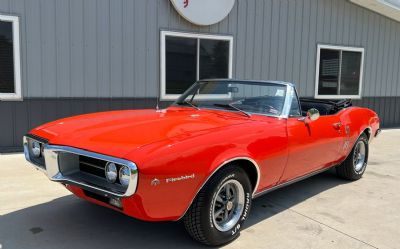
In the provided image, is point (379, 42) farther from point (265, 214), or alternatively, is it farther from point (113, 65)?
point (265, 214)

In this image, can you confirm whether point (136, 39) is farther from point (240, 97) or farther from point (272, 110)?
point (272, 110)

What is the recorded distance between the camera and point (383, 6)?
11195mm

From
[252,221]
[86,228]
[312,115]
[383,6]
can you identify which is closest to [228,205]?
[252,221]

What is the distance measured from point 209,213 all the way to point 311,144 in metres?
1.76

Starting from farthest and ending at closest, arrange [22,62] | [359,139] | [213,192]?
[22,62], [359,139], [213,192]

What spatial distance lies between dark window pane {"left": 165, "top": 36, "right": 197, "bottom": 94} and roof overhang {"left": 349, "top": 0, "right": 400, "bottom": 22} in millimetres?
5561

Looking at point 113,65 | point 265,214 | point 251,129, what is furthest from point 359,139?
point 113,65

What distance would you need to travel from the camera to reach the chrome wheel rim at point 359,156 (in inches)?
227

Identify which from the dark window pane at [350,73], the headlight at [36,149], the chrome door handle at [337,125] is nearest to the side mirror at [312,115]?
the chrome door handle at [337,125]

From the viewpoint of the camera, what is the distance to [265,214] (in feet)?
13.7

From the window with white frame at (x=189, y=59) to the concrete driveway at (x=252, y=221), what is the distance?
3908 mm

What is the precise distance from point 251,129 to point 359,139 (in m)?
2.79

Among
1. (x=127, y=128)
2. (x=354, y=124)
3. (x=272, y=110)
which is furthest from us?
(x=354, y=124)

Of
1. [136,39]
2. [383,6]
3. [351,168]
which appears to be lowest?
[351,168]
